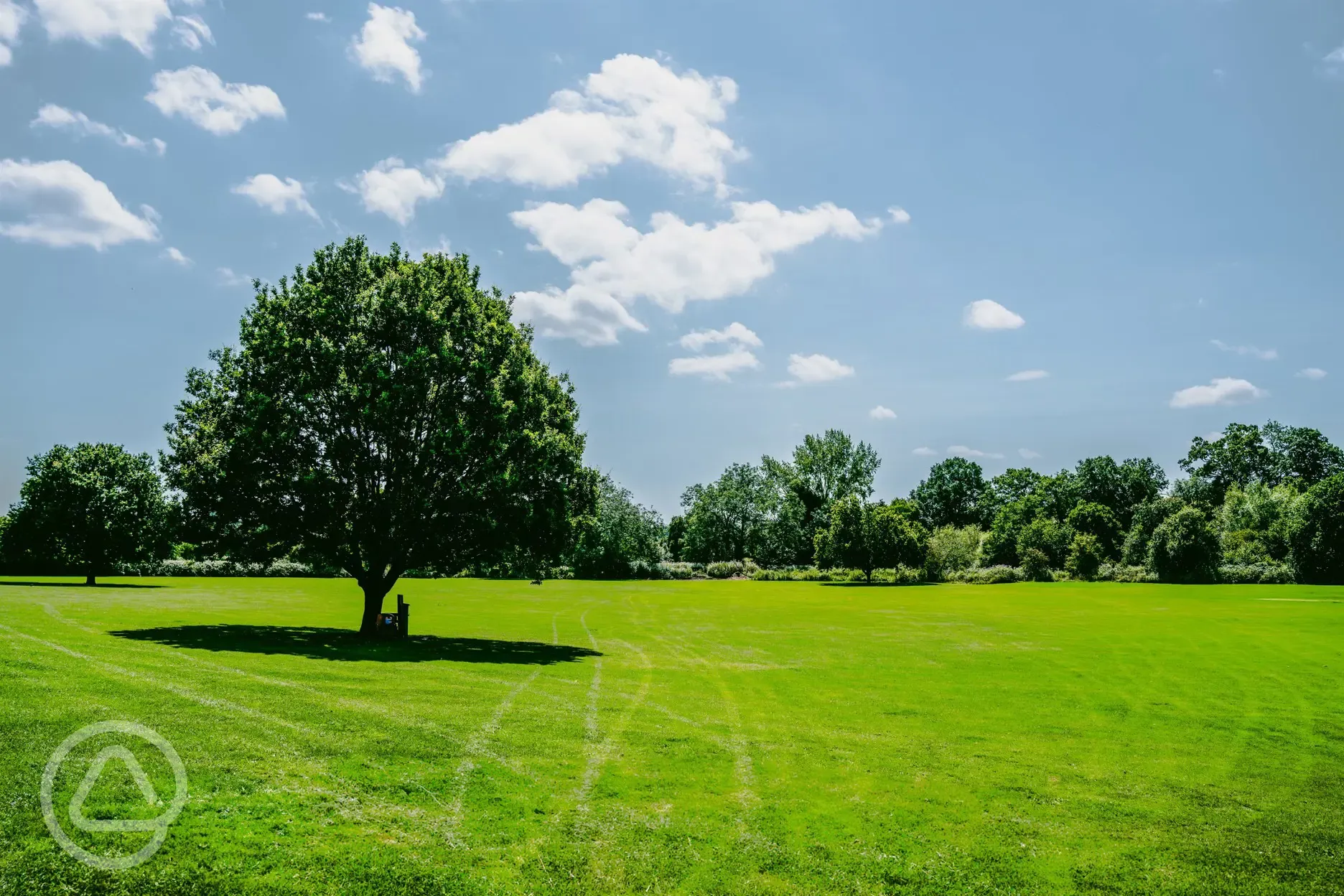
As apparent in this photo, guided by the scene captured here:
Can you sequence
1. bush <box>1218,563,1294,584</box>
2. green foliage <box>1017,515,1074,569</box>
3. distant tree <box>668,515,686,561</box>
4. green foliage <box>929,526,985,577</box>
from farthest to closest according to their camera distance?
distant tree <box>668,515,686,561</box>, green foliage <box>1017,515,1074,569</box>, green foliage <box>929,526,985,577</box>, bush <box>1218,563,1294,584</box>

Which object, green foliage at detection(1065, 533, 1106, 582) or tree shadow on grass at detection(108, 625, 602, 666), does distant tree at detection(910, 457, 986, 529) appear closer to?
green foliage at detection(1065, 533, 1106, 582)

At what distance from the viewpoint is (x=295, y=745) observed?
12680 millimetres

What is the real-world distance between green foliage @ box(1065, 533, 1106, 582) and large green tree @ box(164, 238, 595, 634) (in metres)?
86.9

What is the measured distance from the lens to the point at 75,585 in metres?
63.3

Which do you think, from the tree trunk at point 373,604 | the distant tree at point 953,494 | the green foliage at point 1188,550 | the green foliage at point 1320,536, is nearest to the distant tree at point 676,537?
the distant tree at point 953,494

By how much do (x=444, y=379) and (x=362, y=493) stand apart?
5.61 metres

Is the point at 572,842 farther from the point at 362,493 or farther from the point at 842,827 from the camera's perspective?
the point at 362,493

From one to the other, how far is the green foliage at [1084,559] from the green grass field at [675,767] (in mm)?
71820

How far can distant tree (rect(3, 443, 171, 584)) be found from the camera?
214ft

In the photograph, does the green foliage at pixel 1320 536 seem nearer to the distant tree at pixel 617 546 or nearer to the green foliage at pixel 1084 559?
the green foliage at pixel 1084 559

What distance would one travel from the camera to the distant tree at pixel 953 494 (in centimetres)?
16400

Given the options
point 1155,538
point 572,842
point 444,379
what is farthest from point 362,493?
point 1155,538

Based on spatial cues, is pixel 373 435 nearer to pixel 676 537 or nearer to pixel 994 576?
pixel 994 576

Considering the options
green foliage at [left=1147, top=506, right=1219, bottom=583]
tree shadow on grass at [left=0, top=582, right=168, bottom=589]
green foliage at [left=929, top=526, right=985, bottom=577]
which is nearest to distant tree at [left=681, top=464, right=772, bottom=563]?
green foliage at [left=929, top=526, right=985, bottom=577]
